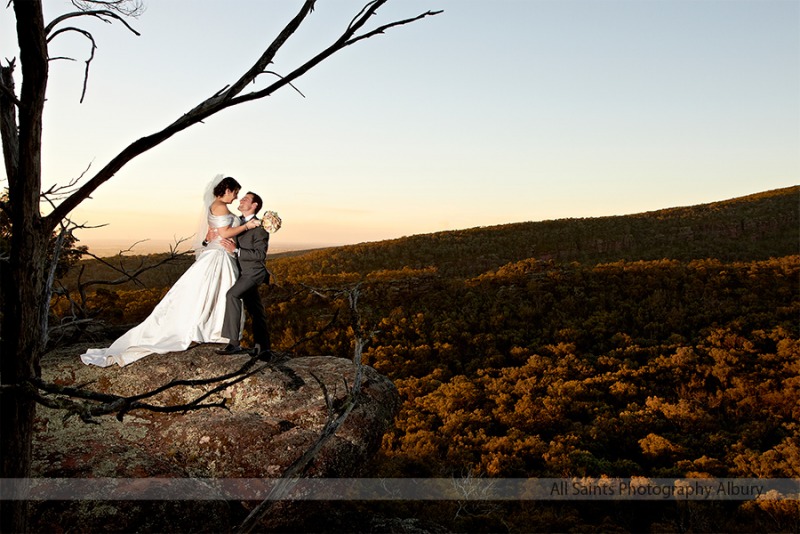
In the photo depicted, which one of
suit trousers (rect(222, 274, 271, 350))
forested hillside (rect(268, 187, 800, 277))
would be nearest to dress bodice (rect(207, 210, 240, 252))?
suit trousers (rect(222, 274, 271, 350))

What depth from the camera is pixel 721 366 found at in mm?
13250

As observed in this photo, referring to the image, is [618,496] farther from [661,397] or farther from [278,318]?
[278,318]

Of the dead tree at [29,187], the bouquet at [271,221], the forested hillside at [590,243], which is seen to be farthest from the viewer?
the forested hillside at [590,243]

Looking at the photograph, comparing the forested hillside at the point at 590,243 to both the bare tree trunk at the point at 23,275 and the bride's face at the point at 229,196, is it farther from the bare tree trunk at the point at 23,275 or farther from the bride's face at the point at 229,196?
the bare tree trunk at the point at 23,275

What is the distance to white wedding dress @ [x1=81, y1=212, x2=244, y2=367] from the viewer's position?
7539 mm

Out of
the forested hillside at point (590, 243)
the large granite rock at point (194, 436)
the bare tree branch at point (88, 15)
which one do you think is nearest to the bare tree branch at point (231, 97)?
the bare tree branch at point (88, 15)

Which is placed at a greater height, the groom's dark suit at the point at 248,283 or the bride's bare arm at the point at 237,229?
the bride's bare arm at the point at 237,229

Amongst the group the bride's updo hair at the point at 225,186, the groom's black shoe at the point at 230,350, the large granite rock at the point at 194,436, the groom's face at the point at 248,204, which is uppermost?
the bride's updo hair at the point at 225,186

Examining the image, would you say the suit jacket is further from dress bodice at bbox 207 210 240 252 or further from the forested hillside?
the forested hillside

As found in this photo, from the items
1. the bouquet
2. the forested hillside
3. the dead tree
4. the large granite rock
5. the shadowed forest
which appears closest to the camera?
the dead tree

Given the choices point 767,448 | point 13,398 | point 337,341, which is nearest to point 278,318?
point 337,341

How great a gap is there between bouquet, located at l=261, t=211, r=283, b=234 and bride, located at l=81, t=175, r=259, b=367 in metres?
0.19

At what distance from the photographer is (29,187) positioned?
2326 mm

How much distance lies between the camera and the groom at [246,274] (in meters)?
7.52
